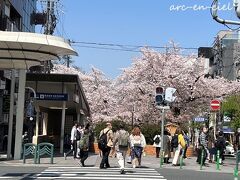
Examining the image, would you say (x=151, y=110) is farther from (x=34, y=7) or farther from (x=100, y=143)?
(x=34, y=7)

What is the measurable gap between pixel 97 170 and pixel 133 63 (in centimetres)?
2339

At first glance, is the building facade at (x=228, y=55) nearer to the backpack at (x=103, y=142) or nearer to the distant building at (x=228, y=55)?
the distant building at (x=228, y=55)

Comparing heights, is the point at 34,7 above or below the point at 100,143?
above

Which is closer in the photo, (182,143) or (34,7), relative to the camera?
(182,143)

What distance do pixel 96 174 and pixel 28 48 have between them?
6446 millimetres

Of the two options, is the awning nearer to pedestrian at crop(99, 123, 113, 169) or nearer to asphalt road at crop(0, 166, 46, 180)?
pedestrian at crop(99, 123, 113, 169)

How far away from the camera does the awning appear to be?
21250 millimetres

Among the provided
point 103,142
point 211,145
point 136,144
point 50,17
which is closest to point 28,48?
point 103,142

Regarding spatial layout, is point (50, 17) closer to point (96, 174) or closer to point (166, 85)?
point (166, 85)

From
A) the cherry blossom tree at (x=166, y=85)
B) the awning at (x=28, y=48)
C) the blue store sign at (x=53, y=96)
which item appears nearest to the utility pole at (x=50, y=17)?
the cherry blossom tree at (x=166, y=85)

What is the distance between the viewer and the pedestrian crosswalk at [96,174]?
1752cm

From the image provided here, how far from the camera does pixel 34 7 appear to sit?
65688 mm

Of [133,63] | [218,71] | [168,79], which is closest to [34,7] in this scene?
[133,63]

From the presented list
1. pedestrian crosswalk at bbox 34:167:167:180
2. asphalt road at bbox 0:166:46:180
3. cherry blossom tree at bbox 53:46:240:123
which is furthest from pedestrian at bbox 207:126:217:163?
cherry blossom tree at bbox 53:46:240:123
